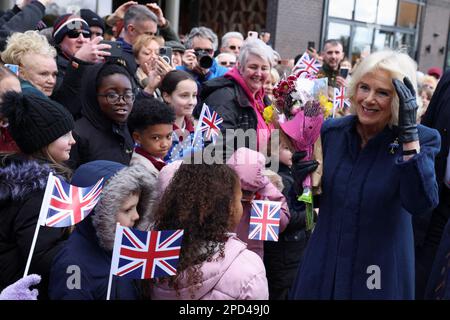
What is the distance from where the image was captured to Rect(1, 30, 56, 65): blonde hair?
3.64 m

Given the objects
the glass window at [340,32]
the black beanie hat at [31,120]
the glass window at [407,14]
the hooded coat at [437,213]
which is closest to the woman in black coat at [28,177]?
the black beanie hat at [31,120]

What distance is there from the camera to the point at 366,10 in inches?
638

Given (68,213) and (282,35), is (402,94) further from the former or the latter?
(282,35)

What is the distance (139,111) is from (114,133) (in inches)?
9.3

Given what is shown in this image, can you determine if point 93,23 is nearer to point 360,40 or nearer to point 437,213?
point 437,213

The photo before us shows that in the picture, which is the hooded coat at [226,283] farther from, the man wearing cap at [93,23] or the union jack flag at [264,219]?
the man wearing cap at [93,23]

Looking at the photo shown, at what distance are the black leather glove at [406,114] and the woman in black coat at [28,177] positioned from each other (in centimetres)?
147

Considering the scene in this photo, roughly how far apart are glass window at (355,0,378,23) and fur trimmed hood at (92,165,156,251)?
48.7 ft

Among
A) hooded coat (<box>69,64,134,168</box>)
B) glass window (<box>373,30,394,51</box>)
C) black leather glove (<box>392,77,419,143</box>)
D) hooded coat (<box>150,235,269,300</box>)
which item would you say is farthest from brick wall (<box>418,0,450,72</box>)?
hooded coat (<box>150,235,269,300</box>)

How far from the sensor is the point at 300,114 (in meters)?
2.44

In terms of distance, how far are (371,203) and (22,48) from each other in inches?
99.8

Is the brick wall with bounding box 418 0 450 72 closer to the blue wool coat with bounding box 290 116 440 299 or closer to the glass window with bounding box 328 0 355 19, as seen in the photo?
the glass window with bounding box 328 0 355 19

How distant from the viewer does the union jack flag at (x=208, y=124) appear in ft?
11.5

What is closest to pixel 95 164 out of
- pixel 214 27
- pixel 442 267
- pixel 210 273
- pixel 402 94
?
pixel 210 273
